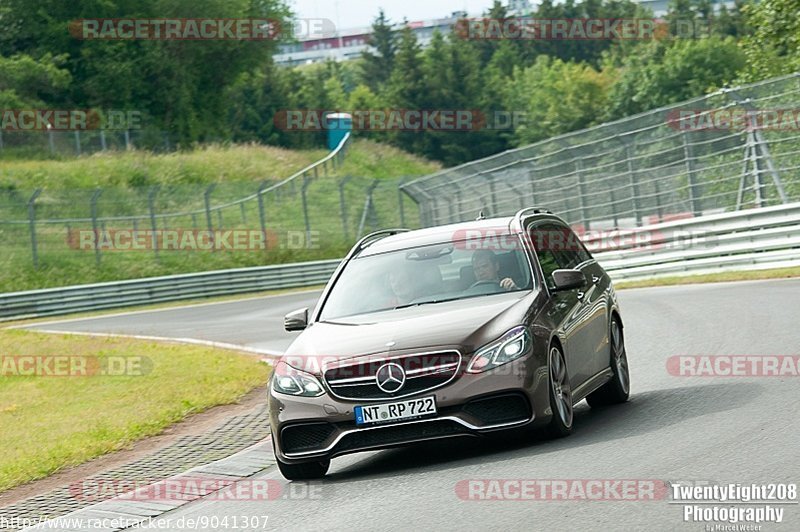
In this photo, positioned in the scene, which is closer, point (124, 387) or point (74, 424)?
point (74, 424)

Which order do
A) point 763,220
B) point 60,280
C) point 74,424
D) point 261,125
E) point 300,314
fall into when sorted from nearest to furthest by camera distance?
point 300,314 → point 74,424 → point 763,220 → point 60,280 → point 261,125

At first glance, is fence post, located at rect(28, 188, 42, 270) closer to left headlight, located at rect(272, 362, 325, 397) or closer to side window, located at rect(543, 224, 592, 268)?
side window, located at rect(543, 224, 592, 268)

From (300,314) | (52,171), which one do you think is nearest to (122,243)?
(52,171)

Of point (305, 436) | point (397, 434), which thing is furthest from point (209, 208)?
point (397, 434)

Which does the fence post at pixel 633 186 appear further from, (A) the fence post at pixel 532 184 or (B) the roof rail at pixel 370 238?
(B) the roof rail at pixel 370 238

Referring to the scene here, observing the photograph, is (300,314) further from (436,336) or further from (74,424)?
(74,424)

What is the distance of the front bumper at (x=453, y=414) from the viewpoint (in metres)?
8.87

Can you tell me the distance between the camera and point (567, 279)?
32.4 ft

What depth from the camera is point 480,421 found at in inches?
351

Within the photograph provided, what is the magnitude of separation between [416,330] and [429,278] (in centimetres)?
117

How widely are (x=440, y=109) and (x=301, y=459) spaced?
99.7m

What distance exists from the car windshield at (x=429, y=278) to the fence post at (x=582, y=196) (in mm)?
21554

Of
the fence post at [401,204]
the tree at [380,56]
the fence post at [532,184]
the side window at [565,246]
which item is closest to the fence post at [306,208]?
the fence post at [401,204]

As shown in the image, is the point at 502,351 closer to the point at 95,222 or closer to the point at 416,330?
the point at 416,330
